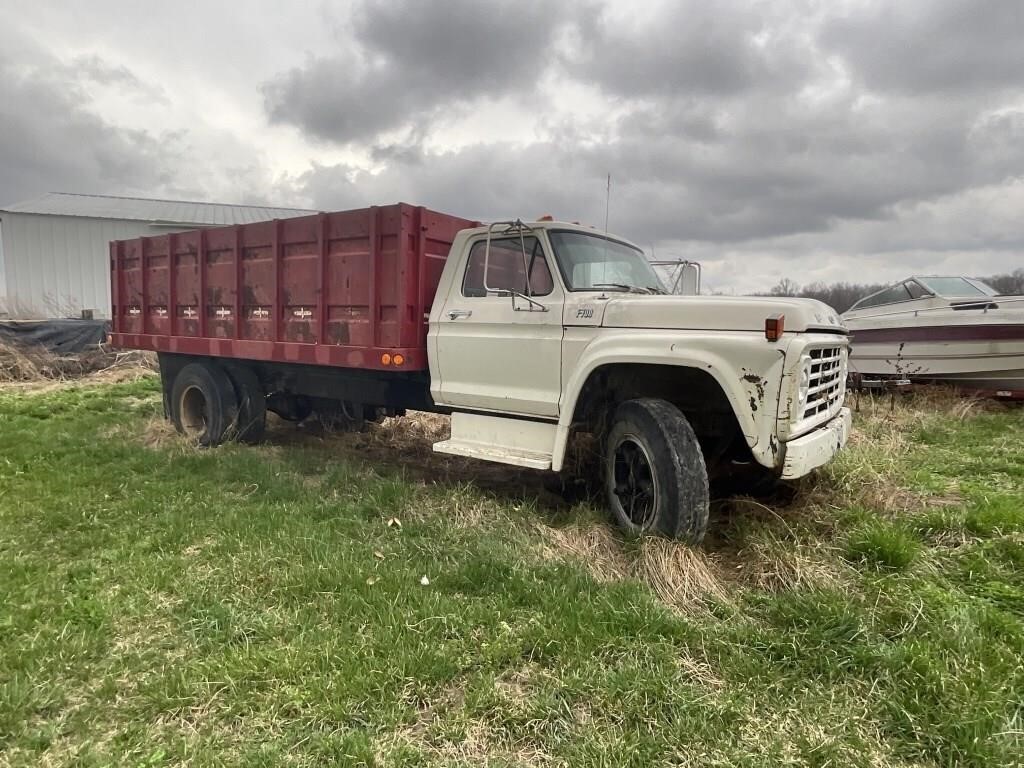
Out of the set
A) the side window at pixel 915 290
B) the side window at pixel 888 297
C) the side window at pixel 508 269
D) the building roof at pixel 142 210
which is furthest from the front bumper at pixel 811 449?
the building roof at pixel 142 210

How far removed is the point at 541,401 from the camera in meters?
4.47

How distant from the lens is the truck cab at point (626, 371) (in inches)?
137

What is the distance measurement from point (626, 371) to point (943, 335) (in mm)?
6179

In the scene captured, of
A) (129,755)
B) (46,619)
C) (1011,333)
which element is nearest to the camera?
(129,755)

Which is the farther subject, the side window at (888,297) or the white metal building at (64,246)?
the white metal building at (64,246)

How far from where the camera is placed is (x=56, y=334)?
42.2 ft

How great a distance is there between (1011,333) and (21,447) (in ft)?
35.7

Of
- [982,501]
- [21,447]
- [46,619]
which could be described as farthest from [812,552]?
[21,447]

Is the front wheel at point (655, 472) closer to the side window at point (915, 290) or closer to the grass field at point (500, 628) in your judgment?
the grass field at point (500, 628)

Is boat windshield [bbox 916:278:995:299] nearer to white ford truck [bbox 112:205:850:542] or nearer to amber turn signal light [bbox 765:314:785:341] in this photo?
white ford truck [bbox 112:205:850:542]

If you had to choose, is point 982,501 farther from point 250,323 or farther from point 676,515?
point 250,323

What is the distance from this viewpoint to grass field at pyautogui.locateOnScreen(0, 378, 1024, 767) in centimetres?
222

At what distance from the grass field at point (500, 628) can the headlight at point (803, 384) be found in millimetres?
801

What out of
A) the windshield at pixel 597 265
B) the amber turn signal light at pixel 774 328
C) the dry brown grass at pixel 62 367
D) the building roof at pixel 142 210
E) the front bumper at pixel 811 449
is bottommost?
the dry brown grass at pixel 62 367
